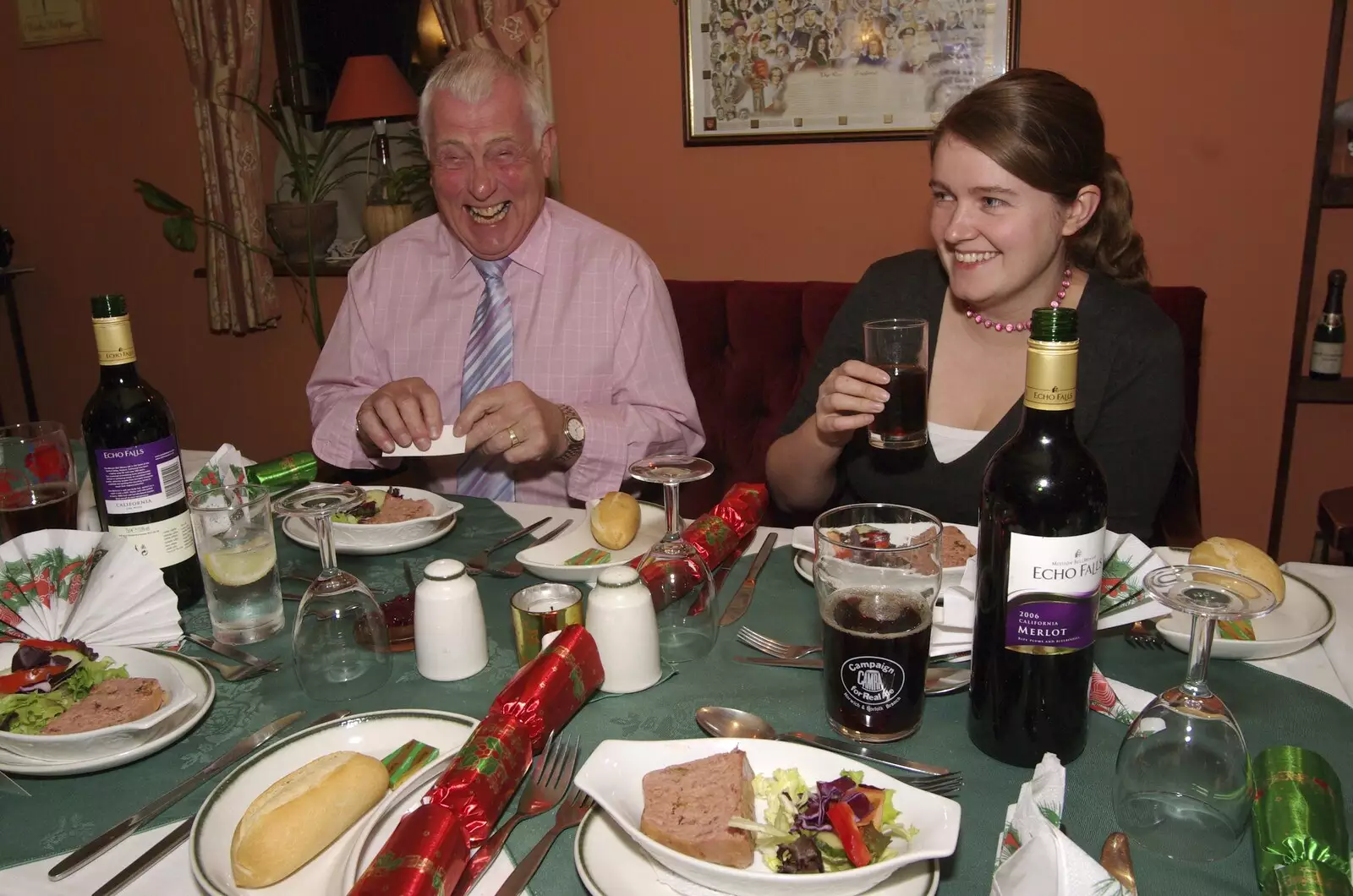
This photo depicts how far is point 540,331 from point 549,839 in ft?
5.05

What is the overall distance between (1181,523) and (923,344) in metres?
0.81

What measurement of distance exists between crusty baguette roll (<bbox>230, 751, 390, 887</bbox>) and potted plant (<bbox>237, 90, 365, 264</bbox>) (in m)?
3.38

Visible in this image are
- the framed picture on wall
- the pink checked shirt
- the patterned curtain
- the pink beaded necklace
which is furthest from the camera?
the patterned curtain

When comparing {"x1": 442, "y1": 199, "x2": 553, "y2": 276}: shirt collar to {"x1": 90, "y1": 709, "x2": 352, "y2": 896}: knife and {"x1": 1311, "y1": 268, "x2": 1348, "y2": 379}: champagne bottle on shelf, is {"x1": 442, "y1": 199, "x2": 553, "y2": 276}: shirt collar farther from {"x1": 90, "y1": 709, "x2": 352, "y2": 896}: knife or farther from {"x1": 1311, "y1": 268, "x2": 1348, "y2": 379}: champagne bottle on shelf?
{"x1": 1311, "y1": 268, "x2": 1348, "y2": 379}: champagne bottle on shelf

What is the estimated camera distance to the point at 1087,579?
0.84m

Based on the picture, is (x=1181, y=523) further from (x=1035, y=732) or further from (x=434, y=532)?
(x=434, y=532)

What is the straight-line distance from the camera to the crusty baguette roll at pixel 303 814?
0.81 metres

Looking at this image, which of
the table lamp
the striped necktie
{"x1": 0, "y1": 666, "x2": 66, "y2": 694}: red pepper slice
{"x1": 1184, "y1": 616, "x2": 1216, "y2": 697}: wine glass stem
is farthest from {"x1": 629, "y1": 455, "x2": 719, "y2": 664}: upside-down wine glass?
the table lamp

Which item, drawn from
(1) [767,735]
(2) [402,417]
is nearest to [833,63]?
(2) [402,417]

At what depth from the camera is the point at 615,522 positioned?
1.44m

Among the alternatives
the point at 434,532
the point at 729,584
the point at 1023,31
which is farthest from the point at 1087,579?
the point at 1023,31

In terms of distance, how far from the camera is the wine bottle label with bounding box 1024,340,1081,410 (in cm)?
78

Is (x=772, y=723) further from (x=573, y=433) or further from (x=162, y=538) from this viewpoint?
(x=573, y=433)

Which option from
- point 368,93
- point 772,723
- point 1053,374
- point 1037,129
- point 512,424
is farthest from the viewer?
point 368,93
